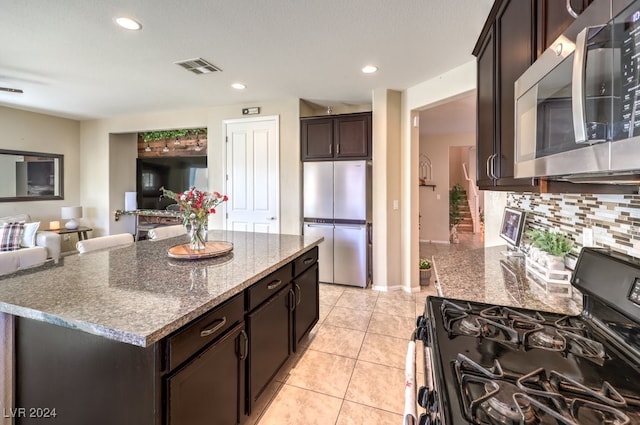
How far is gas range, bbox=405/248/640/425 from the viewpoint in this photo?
0.66 metres

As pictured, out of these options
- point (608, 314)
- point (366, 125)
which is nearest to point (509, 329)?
point (608, 314)

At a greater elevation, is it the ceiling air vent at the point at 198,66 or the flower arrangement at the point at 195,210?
the ceiling air vent at the point at 198,66

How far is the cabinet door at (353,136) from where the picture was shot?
388 cm

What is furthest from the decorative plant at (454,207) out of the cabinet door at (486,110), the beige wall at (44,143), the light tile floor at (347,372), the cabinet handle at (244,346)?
the beige wall at (44,143)

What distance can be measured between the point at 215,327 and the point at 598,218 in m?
1.77

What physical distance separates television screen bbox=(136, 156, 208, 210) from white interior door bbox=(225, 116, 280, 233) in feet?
3.27

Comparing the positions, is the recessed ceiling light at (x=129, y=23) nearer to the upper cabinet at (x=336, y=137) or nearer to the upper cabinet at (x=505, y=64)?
the upper cabinet at (x=336, y=137)

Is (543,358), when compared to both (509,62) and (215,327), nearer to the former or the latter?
(215,327)

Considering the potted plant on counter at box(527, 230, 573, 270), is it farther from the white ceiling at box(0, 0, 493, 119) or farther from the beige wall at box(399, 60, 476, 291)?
the beige wall at box(399, 60, 476, 291)

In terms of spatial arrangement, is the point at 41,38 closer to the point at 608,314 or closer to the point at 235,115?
the point at 235,115

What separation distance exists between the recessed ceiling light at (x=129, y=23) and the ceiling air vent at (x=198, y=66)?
0.63 metres

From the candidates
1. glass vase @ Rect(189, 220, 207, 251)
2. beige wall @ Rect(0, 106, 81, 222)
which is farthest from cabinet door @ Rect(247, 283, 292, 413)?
beige wall @ Rect(0, 106, 81, 222)

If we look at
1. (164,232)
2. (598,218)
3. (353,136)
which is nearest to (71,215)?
(164,232)

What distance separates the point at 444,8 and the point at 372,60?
94 centimetres
